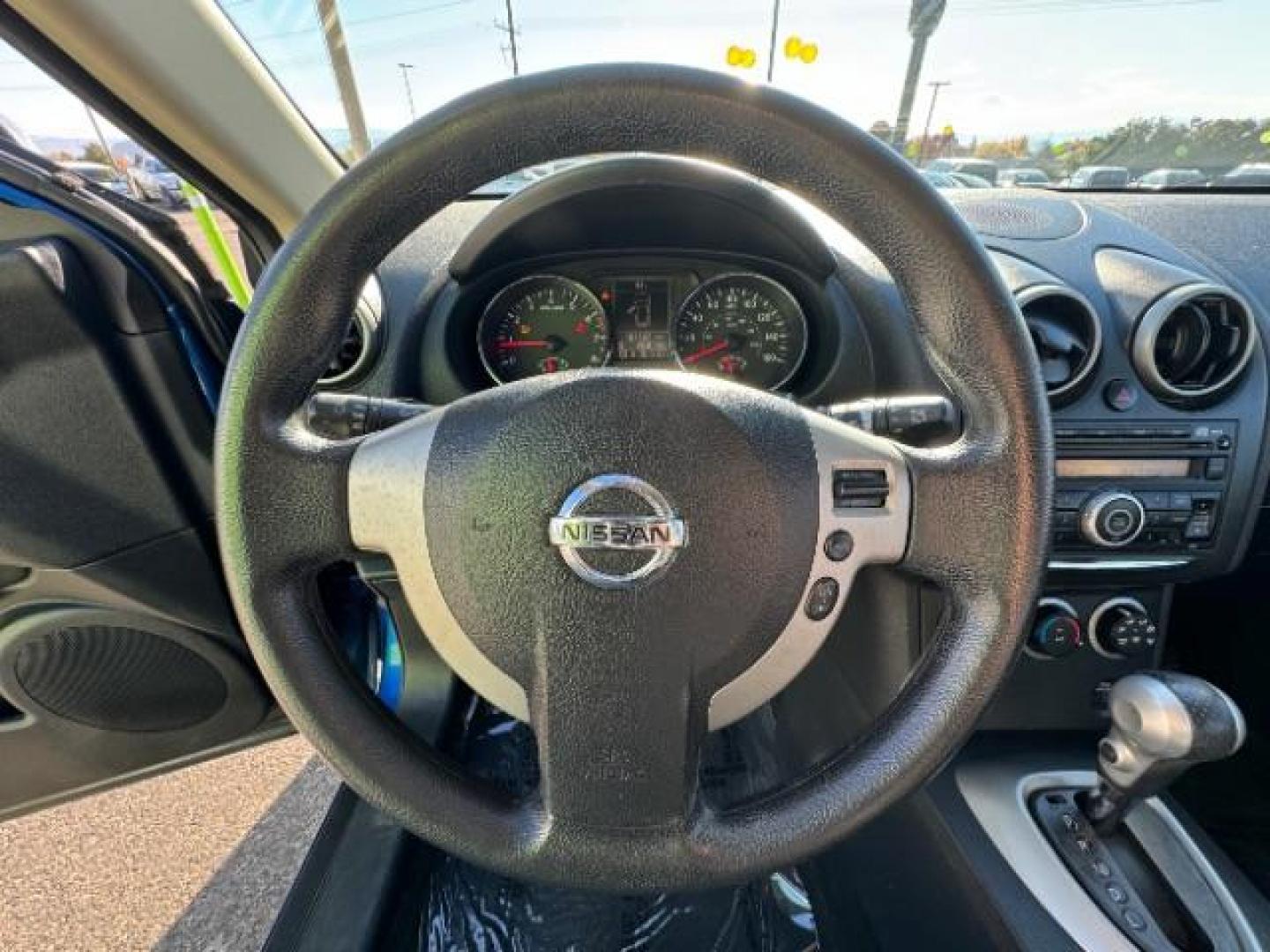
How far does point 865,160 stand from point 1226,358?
997 mm

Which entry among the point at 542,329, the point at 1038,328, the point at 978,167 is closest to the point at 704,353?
the point at 542,329

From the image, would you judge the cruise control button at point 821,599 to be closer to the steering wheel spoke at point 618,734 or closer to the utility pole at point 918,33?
the steering wheel spoke at point 618,734

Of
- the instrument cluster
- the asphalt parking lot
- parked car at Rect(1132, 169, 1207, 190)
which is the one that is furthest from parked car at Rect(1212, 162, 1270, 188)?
the asphalt parking lot

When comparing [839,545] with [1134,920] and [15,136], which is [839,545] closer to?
[1134,920]

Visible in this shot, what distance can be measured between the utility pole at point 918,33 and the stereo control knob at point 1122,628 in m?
1.00

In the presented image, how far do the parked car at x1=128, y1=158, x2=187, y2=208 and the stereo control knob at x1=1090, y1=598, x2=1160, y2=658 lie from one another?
68.7 inches

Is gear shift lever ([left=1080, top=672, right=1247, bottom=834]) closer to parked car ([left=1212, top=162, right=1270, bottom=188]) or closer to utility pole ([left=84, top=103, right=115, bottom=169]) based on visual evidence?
parked car ([left=1212, top=162, right=1270, bottom=188])

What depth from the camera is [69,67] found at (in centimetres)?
113

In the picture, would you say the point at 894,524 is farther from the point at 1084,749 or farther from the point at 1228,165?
the point at 1228,165

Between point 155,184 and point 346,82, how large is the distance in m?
0.38

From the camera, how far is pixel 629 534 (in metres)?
0.71

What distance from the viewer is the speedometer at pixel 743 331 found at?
152 cm

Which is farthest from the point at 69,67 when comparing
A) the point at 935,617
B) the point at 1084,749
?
the point at 1084,749

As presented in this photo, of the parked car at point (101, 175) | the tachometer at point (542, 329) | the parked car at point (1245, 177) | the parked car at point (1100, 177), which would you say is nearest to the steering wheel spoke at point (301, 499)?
the tachometer at point (542, 329)
